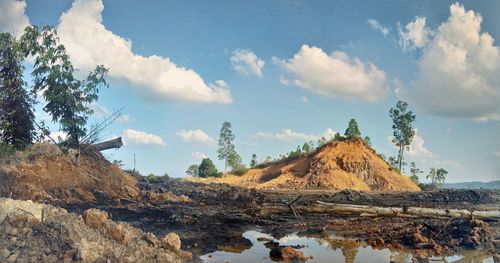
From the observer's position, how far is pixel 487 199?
31031 millimetres

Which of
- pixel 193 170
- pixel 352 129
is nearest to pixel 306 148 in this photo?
pixel 352 129

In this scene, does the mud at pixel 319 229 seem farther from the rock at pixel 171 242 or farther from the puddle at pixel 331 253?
the rock at pixel 171 242

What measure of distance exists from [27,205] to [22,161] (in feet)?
→ 42.1

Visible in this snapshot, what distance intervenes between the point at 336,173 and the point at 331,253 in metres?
31.7

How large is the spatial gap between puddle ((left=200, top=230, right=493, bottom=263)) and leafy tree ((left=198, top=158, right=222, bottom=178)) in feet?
139

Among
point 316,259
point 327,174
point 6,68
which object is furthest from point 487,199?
point 6,68

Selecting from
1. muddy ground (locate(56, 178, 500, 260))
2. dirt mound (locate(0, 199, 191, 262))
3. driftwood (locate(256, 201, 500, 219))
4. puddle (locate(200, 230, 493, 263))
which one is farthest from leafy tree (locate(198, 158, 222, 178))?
dirt mound (locate(0, 199, 191, 262))

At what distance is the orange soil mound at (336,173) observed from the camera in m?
40.9

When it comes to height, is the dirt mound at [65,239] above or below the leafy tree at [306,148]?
below

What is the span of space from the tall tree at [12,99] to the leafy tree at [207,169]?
3432cm

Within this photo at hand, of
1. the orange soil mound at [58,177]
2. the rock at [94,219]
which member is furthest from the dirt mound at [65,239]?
the orange soil mound at [58,177]

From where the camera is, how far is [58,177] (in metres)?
19.2

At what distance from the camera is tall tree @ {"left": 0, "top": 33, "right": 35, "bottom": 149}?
19.3m

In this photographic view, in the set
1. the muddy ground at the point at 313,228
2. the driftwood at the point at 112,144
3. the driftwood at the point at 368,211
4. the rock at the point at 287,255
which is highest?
the driftwood at the point at 112,144
